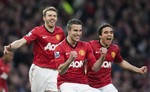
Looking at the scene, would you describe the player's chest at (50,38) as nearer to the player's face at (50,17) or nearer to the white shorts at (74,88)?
the player's face at (50,17)

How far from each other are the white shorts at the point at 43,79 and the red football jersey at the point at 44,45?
110mm

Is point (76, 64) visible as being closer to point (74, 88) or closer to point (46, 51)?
point (74, 88)

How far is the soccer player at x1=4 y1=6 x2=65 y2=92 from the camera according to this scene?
15727 mm

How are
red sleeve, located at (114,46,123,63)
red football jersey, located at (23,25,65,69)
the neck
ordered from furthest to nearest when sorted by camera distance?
red football jersey, located at (23,25,65,69), red sleeve, located at (114,46,123,63), the neck

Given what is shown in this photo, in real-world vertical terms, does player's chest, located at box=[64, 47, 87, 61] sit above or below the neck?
below

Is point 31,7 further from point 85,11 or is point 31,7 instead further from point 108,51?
point 108,51

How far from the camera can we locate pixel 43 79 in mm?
15914

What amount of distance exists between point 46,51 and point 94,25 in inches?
329

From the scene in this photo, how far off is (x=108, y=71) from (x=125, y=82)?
689cm

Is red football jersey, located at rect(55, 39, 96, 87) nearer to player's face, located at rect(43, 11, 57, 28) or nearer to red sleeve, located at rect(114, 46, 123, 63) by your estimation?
red sleeve, located at rect(114, 46, 123, 63)

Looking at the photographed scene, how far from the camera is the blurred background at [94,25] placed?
71.3 feet

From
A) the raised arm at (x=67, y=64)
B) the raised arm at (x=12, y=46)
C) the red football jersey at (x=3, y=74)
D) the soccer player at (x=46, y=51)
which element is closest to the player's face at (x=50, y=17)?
the soccer player at (x=46, y=51)

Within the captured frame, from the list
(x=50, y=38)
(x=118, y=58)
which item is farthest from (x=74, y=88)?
(x=50, y=38)

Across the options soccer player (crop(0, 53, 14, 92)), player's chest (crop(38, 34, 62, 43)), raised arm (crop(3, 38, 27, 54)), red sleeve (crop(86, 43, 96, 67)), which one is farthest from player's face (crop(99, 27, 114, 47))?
soccer player (crop(0, 53, 14, 92))
